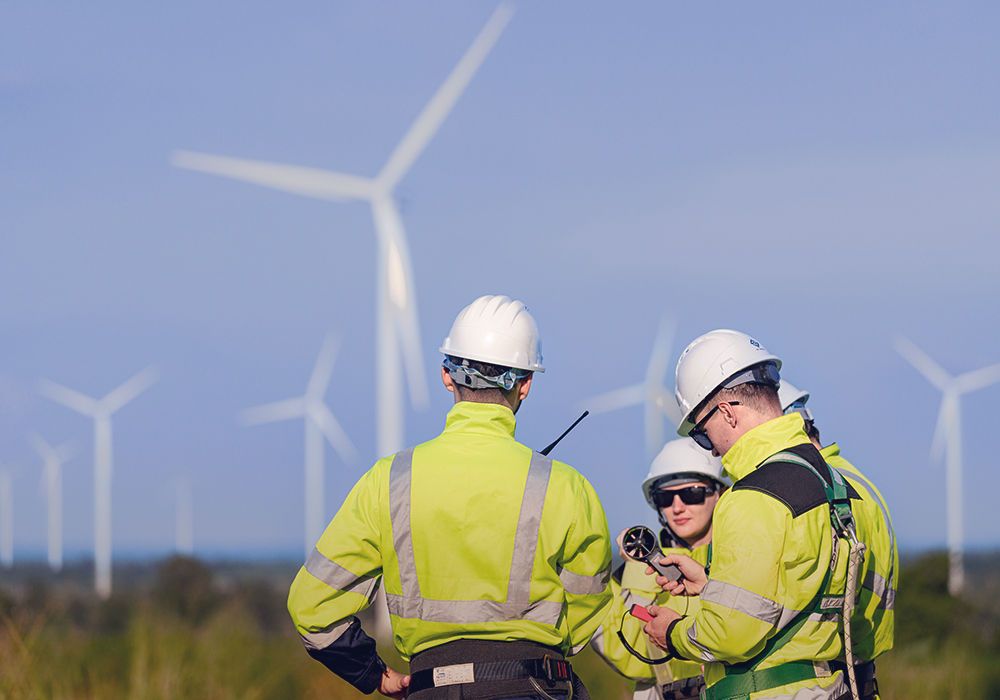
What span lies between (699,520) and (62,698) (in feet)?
24.6

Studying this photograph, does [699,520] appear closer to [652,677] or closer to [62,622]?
[652,677]

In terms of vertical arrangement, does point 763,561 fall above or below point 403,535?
below

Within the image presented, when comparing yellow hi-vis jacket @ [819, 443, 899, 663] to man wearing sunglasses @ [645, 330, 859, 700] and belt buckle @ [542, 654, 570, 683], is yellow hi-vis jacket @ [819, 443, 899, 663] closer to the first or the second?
man wearing sunglasses @ [645, 330, 859, 700]

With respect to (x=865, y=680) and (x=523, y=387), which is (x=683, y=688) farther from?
(x=523, y=387)

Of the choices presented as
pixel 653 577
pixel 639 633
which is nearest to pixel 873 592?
pixel 639 633

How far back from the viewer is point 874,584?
233 inches

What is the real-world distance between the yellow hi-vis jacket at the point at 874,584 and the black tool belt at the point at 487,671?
1.54 meters

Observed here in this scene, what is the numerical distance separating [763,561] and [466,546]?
1348mm

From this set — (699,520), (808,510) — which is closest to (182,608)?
(699,520)

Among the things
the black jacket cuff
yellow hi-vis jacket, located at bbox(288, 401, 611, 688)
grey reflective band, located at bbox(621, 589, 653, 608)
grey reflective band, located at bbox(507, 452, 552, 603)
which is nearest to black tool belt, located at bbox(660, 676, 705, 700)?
grey reflective band, located at bbox(621, 589, 653, 608)

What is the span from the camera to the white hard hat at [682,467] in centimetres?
796

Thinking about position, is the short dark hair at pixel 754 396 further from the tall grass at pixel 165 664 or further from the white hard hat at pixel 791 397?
the tall grass at pixel 165 664

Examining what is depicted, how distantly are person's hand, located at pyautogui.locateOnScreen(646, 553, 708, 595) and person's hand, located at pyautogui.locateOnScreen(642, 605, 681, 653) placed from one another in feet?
0.60

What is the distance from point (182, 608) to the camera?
129 feet
